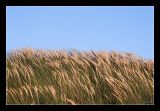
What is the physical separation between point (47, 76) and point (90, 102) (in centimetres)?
85

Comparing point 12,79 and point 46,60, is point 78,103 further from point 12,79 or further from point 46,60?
point 46,60

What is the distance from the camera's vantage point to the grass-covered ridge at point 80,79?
4.12 m

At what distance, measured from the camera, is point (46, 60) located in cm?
543

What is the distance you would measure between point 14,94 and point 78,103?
660 mm

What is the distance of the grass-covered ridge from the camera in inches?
162

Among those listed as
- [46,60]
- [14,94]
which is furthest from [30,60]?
[14,94]

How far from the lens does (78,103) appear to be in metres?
4.09

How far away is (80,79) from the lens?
457 centimetres

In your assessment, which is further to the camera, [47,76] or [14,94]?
[47,76]
